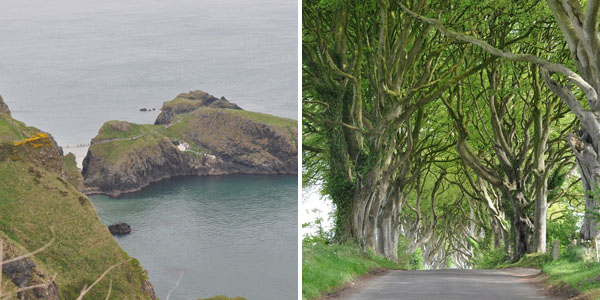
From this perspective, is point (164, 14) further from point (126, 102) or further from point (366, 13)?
point (366, 13)

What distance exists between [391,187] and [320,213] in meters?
3.52

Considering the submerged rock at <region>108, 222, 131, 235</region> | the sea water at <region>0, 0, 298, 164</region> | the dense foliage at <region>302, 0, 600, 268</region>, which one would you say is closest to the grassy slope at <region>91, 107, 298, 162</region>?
the sea water at <region>0, 0, 298, 164</region>

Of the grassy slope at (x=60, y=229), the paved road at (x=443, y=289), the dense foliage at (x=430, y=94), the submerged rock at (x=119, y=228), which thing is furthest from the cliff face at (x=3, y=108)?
the paved road at (x=443, y=289)

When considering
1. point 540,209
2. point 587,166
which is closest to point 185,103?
point 540,209

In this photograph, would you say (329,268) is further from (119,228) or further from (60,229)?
(119,228)

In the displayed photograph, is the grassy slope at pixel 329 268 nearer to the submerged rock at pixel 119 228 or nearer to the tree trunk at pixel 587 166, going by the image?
the tree trunk at pixel 587 166

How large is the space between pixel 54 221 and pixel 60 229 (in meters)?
1.10

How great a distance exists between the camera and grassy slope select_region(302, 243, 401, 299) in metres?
11.2

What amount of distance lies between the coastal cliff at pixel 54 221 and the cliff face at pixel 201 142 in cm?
1278

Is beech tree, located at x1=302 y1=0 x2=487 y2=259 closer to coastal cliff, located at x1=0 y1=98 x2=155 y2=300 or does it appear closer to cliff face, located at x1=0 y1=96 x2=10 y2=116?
Result: coastal cliff, located at x1=0 y1=98 x2=155 y2=300

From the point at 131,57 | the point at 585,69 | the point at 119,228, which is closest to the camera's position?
the point at 585,69

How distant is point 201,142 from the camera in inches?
3524

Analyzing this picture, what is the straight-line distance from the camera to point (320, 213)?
27844 mm

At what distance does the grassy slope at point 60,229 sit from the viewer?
60.1m
